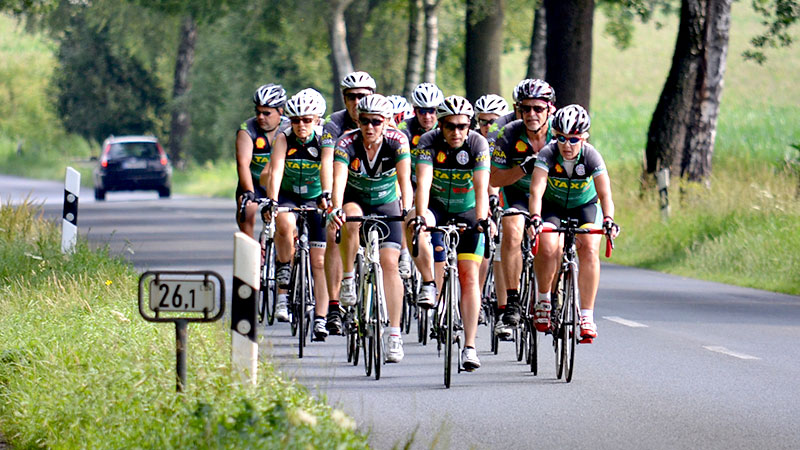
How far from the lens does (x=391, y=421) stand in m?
Result: 9.10

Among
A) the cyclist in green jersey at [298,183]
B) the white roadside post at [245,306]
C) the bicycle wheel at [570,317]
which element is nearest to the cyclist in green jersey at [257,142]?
the cyclist in green jersey at [298,183]

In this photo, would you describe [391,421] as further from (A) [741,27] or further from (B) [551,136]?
(A) [741,27]

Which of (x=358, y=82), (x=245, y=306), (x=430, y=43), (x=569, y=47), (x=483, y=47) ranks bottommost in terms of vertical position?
(x=245, y=306)

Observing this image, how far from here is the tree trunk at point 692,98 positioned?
81.6 ft

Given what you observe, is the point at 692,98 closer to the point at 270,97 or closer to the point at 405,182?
the point at 270,97

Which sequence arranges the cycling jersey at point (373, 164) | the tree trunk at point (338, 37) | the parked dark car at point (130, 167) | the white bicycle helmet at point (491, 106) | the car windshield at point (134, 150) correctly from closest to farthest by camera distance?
the cycling jersey at point (373, 164)
the white bicycle helmet at point (491, 106)
the parked dark car at point (130, 167)
the car windshield at point (134, 150)
the tree trunk at point (338, 37)

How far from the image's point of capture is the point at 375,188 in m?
11.4

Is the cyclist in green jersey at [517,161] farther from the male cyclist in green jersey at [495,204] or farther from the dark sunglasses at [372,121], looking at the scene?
the dark sunglasses at [372,121]

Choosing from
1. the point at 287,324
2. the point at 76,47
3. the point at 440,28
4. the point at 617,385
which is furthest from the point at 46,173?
the point at 617,385

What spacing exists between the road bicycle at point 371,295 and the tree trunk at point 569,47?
50.4 feet

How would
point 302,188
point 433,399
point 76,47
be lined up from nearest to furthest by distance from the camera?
1. point 433,399
2. point 302,188
3. point 76,47

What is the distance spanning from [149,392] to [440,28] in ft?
164

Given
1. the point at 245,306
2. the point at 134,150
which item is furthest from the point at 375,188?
the point at 134,150

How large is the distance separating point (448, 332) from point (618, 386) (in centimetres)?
123
